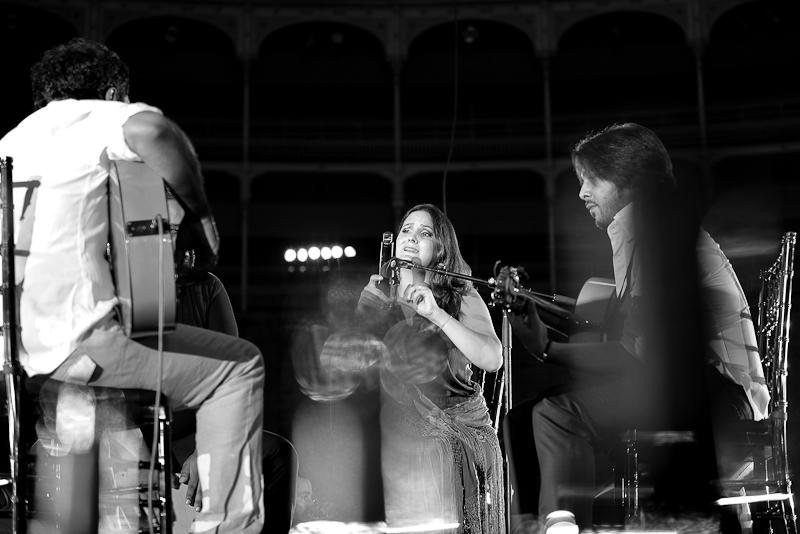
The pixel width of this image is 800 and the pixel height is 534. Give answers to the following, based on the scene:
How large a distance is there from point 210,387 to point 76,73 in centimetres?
93

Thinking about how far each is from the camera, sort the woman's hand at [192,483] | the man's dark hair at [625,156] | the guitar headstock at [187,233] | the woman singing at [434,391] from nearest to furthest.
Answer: the guitar headstock at [187,233]
the man's dark hair at [625,156]
the woman's hand at [192,483]
the woman singing at [434,391]

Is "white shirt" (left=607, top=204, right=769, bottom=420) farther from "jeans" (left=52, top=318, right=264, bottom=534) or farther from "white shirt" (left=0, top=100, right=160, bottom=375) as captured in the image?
"white shirt" (left=0, top=100, right=160, bottom=375)

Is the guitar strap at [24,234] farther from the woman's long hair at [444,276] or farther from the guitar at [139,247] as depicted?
the woman's long hair at [444,276]

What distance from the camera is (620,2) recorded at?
19094 millimetres

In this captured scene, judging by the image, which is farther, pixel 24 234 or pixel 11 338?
pixel 24 234

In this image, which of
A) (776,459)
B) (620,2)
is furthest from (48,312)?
(620,2)

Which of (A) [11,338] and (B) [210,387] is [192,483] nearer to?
(B) [210,387]

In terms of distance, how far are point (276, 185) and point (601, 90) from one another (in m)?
8.72

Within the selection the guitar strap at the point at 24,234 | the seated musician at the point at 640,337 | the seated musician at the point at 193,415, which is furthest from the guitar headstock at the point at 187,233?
the seated musician at the point at 640,337

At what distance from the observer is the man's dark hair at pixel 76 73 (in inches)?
92.0

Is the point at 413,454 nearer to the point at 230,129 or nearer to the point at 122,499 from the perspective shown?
the point at 122,499

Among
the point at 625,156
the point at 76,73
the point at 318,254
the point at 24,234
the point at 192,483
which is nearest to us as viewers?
the point at 24,234

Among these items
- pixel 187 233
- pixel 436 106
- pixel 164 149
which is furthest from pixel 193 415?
pixel 436 106

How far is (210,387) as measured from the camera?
7.23 feet
